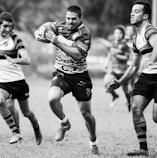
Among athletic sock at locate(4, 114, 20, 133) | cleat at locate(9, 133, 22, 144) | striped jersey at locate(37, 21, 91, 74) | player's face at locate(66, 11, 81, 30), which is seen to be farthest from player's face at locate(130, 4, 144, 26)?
cleat at locate(9, 133, 22, 144)

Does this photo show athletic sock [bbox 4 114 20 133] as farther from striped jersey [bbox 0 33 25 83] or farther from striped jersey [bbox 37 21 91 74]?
striped jersey [bbox 37 21 91 74]

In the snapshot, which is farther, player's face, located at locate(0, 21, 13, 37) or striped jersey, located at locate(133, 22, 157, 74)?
player's face, located at locate(0, 21, 13, 37)

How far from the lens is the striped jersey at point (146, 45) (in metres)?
7.46

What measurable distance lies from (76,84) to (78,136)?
2007 mm

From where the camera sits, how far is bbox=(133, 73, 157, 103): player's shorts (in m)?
7.59

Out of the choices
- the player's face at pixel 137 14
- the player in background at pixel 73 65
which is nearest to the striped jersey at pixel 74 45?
the player in background at pixel 73 65

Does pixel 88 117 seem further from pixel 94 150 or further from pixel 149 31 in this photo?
pixel 149 31

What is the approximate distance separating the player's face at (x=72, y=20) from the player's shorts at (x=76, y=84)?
732mm

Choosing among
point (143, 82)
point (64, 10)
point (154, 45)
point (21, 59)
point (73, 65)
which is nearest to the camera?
point (154, 45)

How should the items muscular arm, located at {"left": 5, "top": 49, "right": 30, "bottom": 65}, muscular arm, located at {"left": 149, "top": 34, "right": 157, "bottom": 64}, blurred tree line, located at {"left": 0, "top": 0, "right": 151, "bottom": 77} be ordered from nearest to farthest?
muscular arm, located at {"left": 149, "top": 34, "right": 157, "bottom": 64}, muscular arm, located at {"left": 5, "top": 49, "right": 30, "bottom": 65}, blurred tree line, located at {"left": 0, "top": 0, "right": 151, "bottom": 77}

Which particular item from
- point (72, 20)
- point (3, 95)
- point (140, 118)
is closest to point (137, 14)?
point (72, 20)

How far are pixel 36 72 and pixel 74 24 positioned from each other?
765 inches

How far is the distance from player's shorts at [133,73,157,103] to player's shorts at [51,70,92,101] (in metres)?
0.68

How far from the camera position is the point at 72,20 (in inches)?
299
